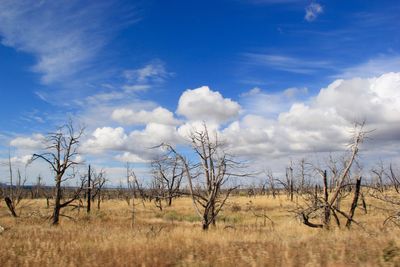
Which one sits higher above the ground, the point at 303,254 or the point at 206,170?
the point at 206,170

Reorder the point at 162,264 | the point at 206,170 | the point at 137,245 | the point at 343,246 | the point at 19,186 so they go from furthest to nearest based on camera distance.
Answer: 1. the point at 19,186
2. the point at 206,170
3. the point at 137,245
4. the point at 343,246
5. the point at 162,264

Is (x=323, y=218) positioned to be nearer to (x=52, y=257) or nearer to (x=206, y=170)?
(x=206, y=170)

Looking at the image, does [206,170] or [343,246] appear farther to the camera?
[206,170]

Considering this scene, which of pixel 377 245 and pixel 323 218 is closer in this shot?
pixel 377 245

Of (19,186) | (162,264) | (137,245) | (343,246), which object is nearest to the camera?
(162,264)

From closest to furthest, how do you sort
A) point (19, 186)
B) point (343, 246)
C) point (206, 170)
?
point (343, 246) → point (206, 170) → point (19, 186)

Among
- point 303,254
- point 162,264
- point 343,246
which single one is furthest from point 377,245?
point 162,264

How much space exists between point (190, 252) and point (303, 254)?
253 cm

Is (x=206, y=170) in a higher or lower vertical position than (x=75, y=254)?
higher

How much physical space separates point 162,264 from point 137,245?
2466 millimetres

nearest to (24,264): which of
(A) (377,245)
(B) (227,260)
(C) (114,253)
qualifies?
(C) (114,253)

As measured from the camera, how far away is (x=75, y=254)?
9.51 meters

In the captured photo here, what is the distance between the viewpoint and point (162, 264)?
827 centimetres

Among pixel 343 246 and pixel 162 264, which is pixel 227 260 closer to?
pixel 162 264
